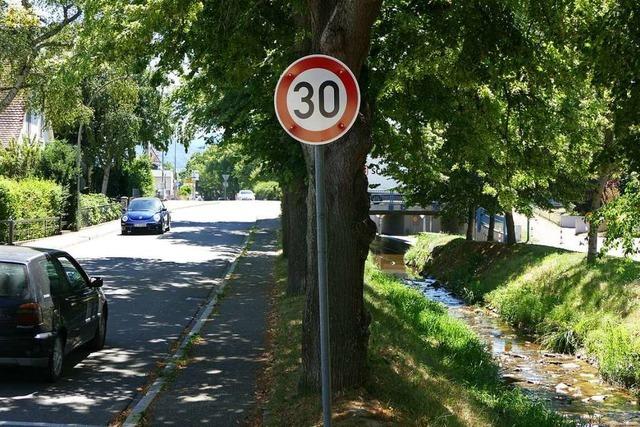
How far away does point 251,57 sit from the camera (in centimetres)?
1105

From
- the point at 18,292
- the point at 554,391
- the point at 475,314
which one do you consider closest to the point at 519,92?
the point at 554,391

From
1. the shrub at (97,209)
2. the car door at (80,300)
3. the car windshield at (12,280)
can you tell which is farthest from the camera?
the shrub at (97,209)

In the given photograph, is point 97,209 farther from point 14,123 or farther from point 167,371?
point 167,371

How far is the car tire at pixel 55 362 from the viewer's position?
9297 mm

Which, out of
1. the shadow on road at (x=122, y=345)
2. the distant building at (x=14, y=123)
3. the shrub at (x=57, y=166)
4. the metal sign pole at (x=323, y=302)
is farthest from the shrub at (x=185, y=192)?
the metal sign pole at (x=323, y=302)

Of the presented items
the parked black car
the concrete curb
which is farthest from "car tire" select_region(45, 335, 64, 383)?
the concrete curb

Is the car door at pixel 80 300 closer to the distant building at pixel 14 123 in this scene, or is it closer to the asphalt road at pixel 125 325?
the asphalt road at pixel 125 325

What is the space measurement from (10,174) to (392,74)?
94.9 ft

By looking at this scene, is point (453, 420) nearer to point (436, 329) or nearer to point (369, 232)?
point (369, 232)

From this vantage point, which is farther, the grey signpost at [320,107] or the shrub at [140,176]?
A: the shrub at [140,176]

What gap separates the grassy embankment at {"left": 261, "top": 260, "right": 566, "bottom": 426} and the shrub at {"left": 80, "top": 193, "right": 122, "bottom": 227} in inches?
977

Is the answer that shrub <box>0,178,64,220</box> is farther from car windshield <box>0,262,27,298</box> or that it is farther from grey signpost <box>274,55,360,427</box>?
grey signpost <box>274,55,360,427</box>

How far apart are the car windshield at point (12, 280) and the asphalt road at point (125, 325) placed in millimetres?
1034

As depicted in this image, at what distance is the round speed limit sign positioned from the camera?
5430 mm
